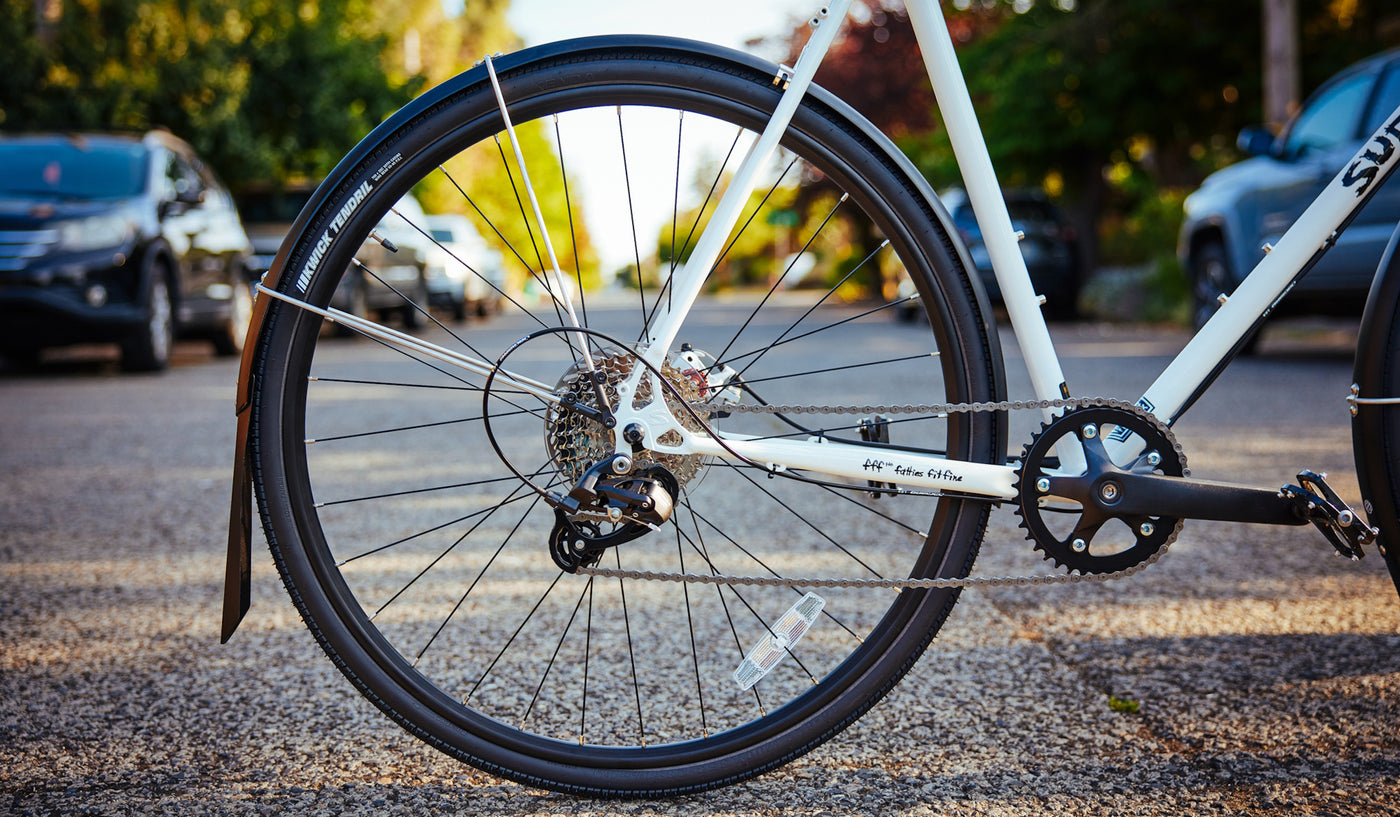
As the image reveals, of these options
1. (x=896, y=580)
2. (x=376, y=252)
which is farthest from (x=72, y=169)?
(x=896, y=580)

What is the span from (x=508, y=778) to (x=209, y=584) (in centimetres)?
184

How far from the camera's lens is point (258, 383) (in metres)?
1.90

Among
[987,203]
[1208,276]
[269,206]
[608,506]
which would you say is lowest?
[608,506]

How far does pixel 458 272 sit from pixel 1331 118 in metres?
13.4

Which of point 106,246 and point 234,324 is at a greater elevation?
point 106,246

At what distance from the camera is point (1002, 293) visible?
2.05 meters

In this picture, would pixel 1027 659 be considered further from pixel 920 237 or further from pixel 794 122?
pixel 794 122

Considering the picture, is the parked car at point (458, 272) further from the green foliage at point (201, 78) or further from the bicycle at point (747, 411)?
the bicycle at point (747, 411)

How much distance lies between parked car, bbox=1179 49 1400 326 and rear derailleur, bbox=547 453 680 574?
17.5ft

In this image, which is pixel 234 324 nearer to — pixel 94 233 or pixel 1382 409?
pixel 94 233

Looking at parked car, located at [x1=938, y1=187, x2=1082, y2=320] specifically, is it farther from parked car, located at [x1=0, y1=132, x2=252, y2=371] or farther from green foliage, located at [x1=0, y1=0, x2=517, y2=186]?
parked car, located at [x1=0, y1=132, x2=252, y2=371]

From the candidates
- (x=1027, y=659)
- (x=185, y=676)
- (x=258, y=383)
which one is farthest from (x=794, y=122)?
(x=185, y=676)

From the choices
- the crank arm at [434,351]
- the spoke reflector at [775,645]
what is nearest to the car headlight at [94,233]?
the crank arm at [434,351]

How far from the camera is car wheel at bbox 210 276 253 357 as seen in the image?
35.2 feet
